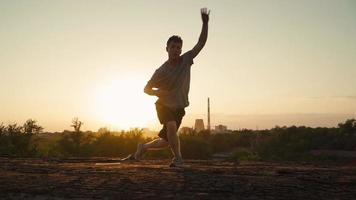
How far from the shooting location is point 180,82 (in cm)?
543

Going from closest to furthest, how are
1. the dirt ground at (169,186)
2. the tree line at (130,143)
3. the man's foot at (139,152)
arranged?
the dirt ground at (169,186) → the man's foot at (139,152) → the tree line at (130,143)

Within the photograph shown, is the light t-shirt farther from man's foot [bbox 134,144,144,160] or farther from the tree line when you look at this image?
the tree line

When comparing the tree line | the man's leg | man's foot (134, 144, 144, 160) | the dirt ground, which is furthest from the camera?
the tree line

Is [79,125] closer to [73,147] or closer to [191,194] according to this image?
[73,147]

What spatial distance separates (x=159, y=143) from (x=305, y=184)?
9.40 ft

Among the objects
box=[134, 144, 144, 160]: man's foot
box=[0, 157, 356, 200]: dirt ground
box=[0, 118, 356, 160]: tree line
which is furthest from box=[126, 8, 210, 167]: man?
box=[0, 118, 356, 160]: tree line

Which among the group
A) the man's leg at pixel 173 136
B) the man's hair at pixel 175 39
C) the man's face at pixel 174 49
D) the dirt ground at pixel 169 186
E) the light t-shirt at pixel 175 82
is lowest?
the dirt ground at pixel 169 186

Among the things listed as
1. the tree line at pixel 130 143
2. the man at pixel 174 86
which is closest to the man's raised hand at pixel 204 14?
the man at pixel 174 86

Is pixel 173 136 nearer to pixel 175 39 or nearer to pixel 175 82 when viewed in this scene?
pixel 175 82

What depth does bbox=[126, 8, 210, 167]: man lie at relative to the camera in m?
5.38

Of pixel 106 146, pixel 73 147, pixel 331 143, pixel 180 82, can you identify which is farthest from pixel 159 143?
pixel 331 143

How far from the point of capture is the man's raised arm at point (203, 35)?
5570 mm

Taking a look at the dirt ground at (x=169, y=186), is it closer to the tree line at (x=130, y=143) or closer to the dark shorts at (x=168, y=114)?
the dark shorts at (x=168, y=114)

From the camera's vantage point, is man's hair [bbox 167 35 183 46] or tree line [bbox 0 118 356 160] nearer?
man's hair [bbox 167 35 183 46]
